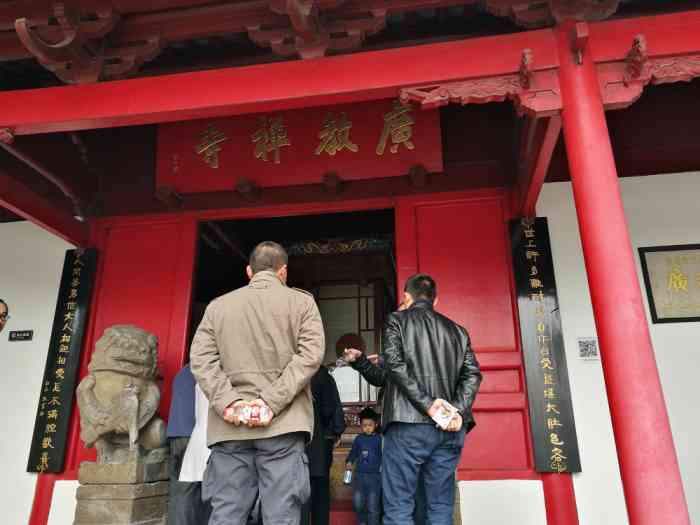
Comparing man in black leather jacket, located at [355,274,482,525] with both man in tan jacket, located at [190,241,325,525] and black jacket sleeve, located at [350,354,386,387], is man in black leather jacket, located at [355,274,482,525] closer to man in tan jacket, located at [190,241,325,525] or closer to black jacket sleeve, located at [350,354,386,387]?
black jacket sleeve, located at [350,354,386,387]

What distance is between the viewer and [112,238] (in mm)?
4965

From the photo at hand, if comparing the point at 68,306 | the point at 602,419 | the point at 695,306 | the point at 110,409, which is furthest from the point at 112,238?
the point at 695,306

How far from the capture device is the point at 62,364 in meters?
4.52

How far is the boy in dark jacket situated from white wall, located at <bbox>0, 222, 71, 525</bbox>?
2.55 m

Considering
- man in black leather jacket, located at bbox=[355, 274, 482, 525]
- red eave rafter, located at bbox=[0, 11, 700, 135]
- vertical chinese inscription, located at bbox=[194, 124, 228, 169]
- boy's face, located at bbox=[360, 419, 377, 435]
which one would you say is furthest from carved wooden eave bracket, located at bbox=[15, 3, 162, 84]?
boy's face, located at bbox=[360, 419, 377, 435]

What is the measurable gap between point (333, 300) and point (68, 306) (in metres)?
4.39

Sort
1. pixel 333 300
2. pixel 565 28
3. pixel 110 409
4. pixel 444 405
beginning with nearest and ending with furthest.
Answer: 1. pixel 444 405
2. pixel 565 28
3. pixel 110 409
4. pixel 333 300

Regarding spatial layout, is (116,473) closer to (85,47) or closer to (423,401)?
(423,401)

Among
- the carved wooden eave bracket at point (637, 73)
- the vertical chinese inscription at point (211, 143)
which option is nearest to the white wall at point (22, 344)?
the vertical chinese inscription at point (211, 143)

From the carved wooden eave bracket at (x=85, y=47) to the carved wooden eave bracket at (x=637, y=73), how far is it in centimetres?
256

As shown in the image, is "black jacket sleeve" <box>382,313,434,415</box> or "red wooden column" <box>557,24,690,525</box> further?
"black jacket sleeve" <box>382,313,434,415</box>

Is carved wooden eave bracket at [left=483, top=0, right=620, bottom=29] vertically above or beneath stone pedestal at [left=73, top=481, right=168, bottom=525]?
above

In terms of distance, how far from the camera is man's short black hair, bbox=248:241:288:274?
2326 millimetres

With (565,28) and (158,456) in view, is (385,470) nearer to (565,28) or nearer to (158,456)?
(158,456)
